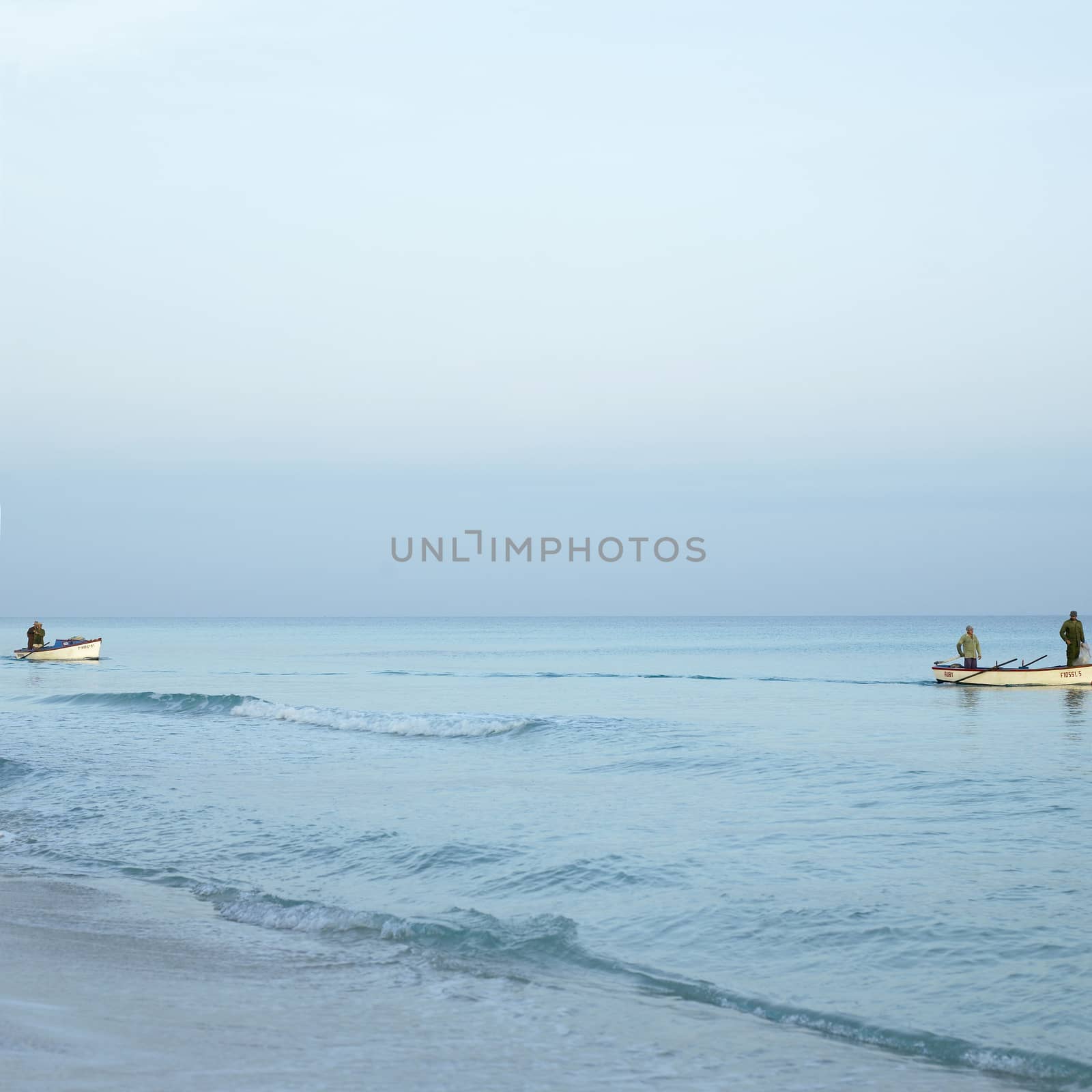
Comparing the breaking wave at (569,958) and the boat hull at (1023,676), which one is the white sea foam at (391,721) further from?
the boat hull at (1023,676)

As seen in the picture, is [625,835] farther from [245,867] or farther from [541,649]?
[541,649]

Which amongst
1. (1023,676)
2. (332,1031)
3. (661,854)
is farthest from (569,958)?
(1023,676)

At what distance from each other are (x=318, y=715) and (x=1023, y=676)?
793 inches

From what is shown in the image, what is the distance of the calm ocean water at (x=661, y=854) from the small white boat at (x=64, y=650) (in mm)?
30082

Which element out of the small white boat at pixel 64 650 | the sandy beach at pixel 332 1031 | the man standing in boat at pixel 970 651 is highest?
the man standing in boat at pixel 970 651

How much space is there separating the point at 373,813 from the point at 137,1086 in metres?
8.62

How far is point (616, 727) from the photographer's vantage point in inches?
979

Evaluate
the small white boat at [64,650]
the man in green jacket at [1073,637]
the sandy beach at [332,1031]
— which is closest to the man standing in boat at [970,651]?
the man in green jacket at [1073,637]

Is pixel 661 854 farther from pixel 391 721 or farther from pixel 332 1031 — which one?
pixel 391 721

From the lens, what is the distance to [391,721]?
26906 millimetres

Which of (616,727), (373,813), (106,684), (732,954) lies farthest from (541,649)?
(732,954)

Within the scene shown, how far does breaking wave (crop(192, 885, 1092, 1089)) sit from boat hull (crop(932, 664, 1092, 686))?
2712 centimetres

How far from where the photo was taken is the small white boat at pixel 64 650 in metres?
56.8

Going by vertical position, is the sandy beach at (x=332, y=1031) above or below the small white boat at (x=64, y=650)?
above
